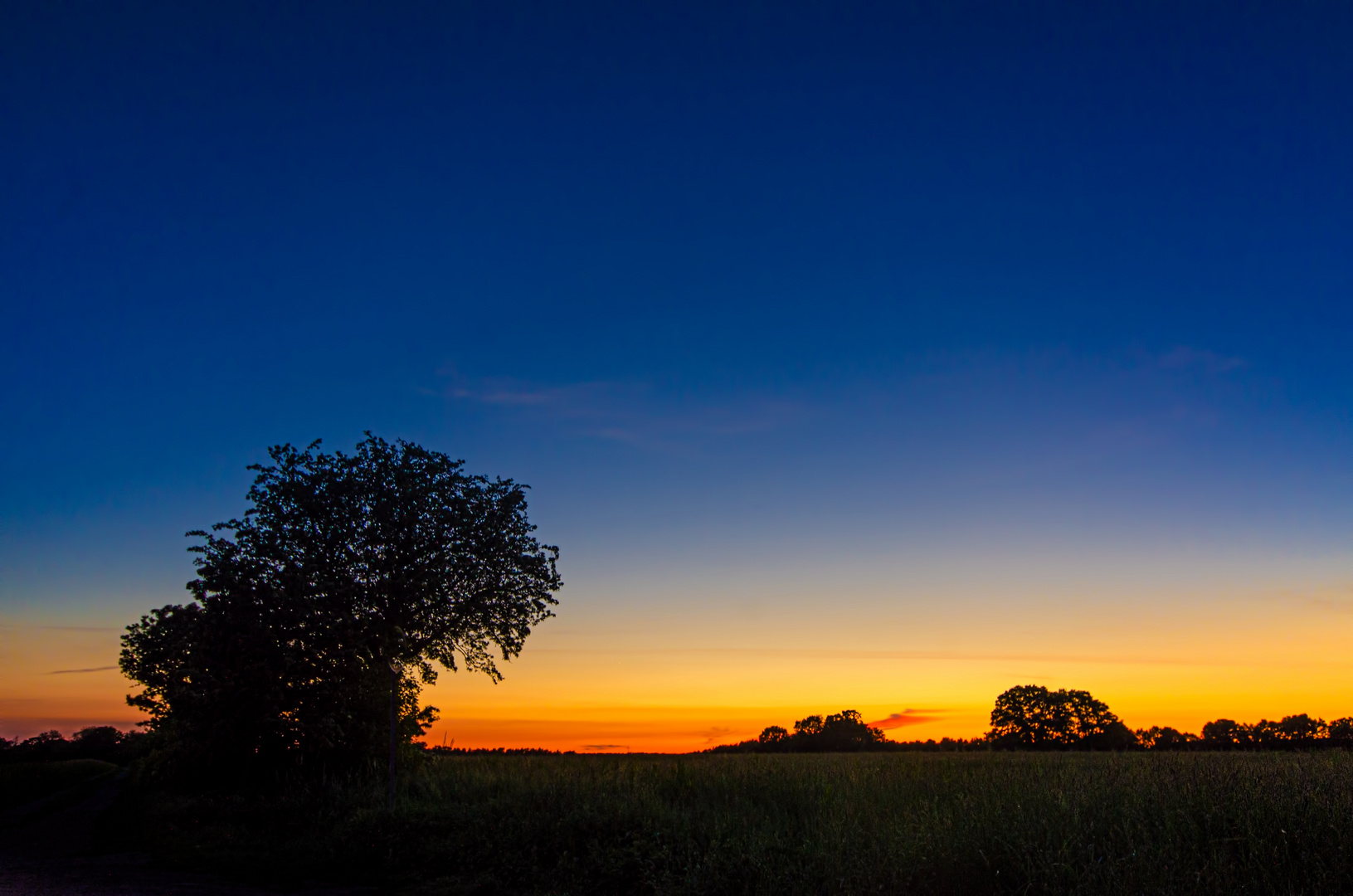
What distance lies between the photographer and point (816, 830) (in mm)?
11680

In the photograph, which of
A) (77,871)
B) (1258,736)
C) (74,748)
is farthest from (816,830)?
(74,748)

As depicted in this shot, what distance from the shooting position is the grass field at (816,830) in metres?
8.32

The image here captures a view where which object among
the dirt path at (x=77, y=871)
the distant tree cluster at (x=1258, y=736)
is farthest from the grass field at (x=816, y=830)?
the distant tree cluster at (x=1258, y=736)

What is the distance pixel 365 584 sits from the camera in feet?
85.3

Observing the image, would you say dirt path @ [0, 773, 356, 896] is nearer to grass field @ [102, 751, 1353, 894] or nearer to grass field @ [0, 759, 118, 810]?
grass field @ [102, 751, 1353, 894]

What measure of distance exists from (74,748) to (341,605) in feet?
303

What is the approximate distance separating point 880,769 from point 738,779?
4038 mm

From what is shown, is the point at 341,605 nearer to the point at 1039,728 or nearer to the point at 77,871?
the point at 77,871

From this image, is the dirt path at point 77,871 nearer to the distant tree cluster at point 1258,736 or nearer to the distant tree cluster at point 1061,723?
the distant tree cluster at point 1258,736

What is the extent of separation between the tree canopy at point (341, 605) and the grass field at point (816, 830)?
2681 mm

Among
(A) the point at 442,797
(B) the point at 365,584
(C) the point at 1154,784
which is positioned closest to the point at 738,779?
(A) the point at 442,797

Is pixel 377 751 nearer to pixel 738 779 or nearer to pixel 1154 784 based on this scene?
pixel 738 779

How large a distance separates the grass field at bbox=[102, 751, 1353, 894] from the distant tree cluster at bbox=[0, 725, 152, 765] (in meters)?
60.9

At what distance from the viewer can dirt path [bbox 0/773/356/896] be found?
1236 cm
